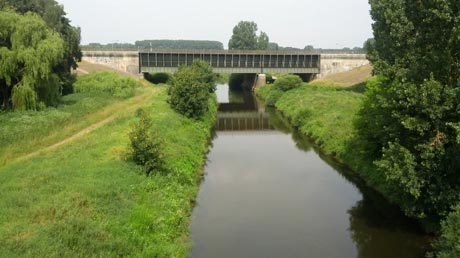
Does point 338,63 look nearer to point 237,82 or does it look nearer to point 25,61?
point 237,82

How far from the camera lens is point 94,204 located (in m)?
18.8

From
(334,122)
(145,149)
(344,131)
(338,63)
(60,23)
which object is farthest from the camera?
(338,63)

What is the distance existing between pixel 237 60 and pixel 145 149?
6238cm

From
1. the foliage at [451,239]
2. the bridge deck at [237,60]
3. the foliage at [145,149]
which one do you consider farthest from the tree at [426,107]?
the bridge deck at [237,60]

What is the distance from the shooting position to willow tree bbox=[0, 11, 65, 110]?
39562 mm

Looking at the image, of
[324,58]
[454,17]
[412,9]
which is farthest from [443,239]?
[324,58]

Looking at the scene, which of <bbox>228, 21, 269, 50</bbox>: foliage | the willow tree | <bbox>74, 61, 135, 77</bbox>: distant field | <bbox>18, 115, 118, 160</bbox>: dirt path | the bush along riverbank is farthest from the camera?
<bbox>228, 21, 269, 50</bbox>: foliage

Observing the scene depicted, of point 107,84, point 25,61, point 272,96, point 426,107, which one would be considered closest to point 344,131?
point 426,107

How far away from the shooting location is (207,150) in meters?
40.1

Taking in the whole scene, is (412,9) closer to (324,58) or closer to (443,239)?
(443,239)

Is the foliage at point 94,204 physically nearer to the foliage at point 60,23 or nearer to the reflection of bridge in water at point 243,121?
the reflection of bridge in water at point 243,121

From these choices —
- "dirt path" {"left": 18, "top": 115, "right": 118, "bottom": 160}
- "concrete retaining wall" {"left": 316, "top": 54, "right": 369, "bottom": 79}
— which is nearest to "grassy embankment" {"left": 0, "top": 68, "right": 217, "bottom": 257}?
"dirt path" {"left": 18, "top": 115, "right": 118, "bottom": 160}

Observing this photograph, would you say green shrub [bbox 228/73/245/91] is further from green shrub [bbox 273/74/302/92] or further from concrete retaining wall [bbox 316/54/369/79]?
green shrub [bbox 273/74/302/92]

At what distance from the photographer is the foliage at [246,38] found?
141 m
